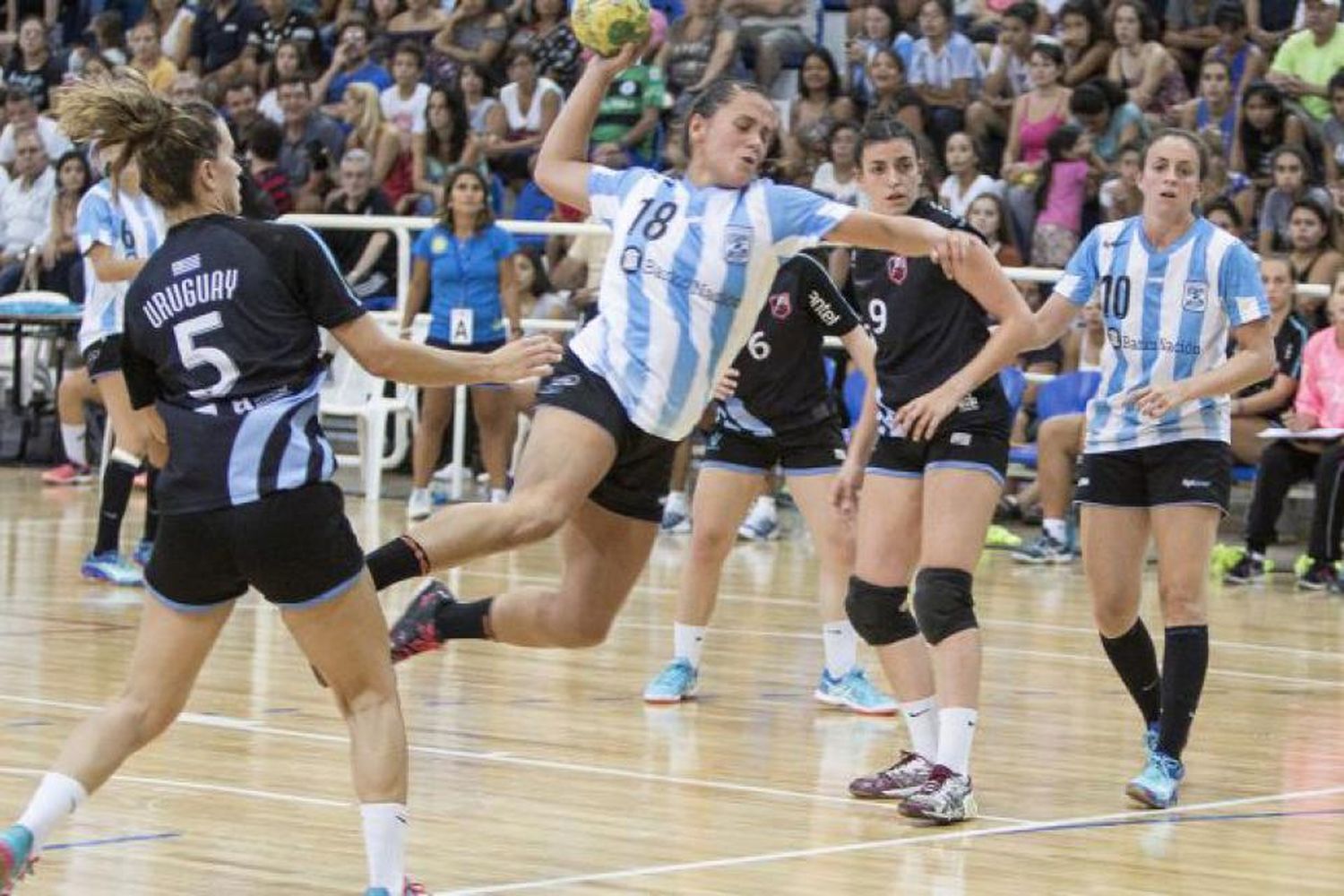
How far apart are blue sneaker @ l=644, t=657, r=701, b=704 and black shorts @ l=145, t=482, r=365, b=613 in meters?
3.79

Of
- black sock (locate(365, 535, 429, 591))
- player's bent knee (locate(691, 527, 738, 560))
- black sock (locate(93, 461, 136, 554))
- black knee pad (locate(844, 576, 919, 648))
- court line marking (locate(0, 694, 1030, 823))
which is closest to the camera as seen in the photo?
black sock (locate(365, 535, 429, 591))

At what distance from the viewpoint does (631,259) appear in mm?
7008

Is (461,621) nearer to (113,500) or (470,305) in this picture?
(113,500)

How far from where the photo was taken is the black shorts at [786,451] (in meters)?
9.46

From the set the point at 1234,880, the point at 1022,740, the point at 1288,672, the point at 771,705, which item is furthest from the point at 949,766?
the point at 1288,672

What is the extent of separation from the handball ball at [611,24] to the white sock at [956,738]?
2164 mm

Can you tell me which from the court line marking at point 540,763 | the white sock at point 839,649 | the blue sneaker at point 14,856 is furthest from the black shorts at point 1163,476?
the blue sneaker at point 14,856

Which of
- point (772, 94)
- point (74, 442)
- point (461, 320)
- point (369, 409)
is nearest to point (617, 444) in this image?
point (461, 320)

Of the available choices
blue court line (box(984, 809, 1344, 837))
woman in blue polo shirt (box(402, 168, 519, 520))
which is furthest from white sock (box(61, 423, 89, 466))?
blue court line (box(984, 809, 1344, 837))

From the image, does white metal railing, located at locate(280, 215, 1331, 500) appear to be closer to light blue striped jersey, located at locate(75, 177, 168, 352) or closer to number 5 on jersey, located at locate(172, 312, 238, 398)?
light blue striped jersey, located at locate(75, 177, 168, 352)

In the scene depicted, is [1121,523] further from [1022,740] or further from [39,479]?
[39,479]

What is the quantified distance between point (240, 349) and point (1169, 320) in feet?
10.8

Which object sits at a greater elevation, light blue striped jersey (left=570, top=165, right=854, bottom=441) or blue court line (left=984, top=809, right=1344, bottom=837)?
light blue striped jersey (left=570, top=165, right=854, bottom=441)

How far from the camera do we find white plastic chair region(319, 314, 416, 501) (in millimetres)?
17000
